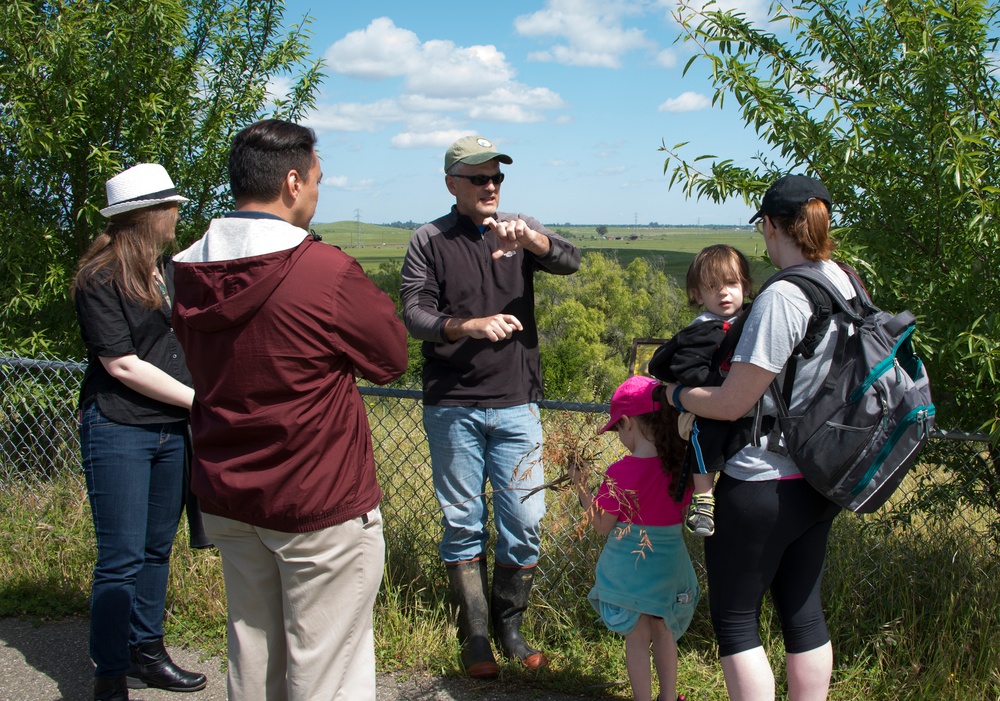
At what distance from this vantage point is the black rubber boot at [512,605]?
3494mm

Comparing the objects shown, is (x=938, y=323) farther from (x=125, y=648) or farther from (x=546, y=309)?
(x=546, y=309)

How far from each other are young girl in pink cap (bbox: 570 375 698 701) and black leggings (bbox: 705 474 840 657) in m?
0.33

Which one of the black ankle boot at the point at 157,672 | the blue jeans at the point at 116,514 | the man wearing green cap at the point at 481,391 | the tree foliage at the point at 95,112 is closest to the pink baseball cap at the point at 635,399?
the man wearing green cap at the point at 481,391

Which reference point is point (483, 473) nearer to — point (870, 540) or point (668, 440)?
point (668, 440)

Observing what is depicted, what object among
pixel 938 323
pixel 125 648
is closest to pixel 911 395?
pixel 938 323

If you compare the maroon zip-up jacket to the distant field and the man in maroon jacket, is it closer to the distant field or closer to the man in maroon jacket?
the man in maroon jacket

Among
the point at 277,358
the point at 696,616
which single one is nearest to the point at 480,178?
the point at 277,358

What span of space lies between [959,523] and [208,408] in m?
3.08

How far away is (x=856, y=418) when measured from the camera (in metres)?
2.29

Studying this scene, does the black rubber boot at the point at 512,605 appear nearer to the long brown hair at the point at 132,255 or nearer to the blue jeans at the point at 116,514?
the blue jeans at the point at 116,514

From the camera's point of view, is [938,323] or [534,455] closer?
[938,323]

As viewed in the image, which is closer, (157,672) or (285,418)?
(285,418)

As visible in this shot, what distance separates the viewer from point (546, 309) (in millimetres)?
25188

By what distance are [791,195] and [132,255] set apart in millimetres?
2361
